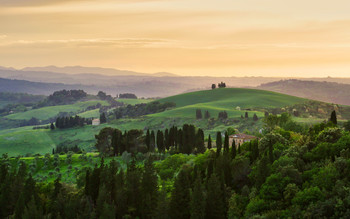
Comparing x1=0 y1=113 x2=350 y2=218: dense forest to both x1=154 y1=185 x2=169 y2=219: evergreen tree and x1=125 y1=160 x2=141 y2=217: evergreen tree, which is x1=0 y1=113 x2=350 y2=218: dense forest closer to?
x1=125 y1=160 x2=141 y2=217: evergreen tree

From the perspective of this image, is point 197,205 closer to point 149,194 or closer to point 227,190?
point 227,190

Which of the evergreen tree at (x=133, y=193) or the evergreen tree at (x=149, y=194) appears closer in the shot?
the evergreen tree at (x=149, y=194)

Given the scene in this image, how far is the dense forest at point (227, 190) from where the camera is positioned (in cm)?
7200

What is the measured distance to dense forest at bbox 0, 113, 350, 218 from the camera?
7200cm

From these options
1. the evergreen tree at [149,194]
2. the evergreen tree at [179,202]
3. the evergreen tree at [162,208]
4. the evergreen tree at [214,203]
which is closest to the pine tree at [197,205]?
the evergreen tree at [214,203]

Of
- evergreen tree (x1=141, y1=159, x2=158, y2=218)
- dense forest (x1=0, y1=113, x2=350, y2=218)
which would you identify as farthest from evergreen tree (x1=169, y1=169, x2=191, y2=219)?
evergreen tree (x1=141, y1=159, x2=158, y2=218)

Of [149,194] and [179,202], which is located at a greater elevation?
[149,194]

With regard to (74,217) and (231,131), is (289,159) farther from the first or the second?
(231,131)

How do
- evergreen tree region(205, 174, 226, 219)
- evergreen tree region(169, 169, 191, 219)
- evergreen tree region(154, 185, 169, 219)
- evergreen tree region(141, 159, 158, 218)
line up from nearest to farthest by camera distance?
evergreen tree region(205, 174, 226, 219) < evergreen tree region(154, 185, 169, 219) < evergreen tree region(169, 169, 191, 219) < evergreen tree region(141, 159, 158, 218)

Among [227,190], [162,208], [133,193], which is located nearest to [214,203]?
[227,190]

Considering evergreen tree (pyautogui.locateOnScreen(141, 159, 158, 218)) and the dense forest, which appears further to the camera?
evergreen tree (pyautogui.locateOnScreen(141, 159, 158, 218))

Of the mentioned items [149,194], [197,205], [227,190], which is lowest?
[197,205]

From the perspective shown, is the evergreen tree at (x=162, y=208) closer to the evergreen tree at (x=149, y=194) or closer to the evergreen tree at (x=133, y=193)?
the evergreen tree at (x=149, y=194)

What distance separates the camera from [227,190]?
274ft
